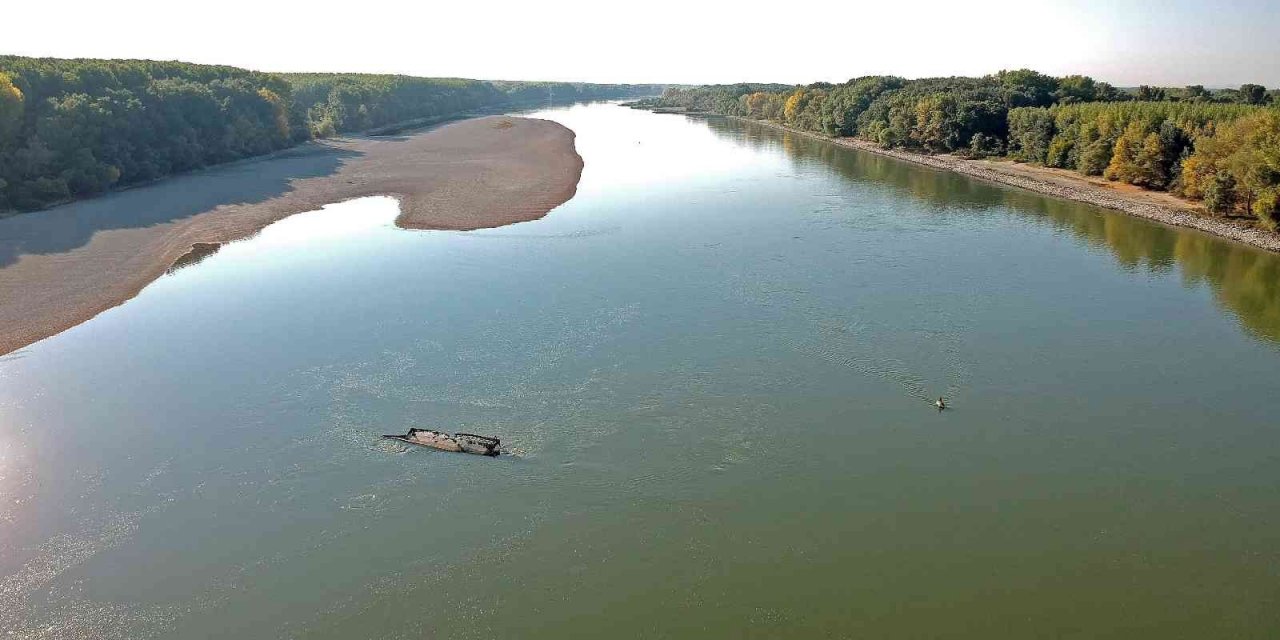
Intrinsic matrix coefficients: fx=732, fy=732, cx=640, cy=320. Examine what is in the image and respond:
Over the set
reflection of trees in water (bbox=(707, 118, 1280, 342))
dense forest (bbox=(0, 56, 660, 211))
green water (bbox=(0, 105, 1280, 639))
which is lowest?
green water (bbox=(0, 105, 1280, 639))

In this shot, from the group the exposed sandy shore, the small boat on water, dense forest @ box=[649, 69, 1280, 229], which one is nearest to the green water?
the small boat on water

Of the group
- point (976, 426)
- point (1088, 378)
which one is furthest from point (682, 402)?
point (1088, 378)

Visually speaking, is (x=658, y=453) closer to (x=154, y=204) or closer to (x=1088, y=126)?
(x=154, y=204)

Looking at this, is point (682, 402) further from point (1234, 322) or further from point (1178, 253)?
point (1178, 253)

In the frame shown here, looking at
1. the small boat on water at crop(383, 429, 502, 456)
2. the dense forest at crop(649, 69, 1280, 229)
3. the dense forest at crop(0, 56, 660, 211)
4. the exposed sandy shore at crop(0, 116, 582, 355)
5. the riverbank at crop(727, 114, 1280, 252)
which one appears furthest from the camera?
the dense forest at crop(0, 56, 660, 211)

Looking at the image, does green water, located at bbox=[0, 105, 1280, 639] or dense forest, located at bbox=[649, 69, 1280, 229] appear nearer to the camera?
green water, located at bbox=[0, 105, 1280, 639]

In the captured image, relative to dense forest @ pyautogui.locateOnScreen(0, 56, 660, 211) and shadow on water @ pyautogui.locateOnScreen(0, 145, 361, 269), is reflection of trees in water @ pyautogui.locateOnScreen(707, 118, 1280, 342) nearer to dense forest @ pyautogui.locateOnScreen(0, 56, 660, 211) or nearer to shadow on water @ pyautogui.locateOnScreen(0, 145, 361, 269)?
shadow on water @ pyautogui.locateOnScreen(0, 145, 361, 269)
